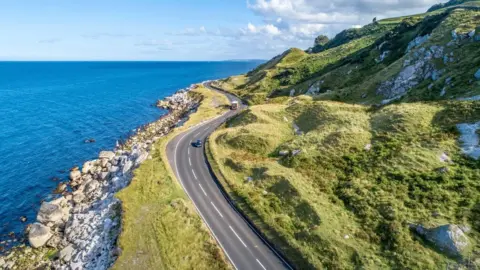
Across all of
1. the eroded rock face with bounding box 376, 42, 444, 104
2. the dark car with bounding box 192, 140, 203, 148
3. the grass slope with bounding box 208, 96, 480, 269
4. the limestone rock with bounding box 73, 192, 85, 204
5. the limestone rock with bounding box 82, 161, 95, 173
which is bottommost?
the limestone rock with bounding box 73, 192, 85, 204

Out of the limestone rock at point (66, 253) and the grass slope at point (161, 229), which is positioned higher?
the grass slope at point (161, 229)

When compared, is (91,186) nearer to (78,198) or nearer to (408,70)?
(78,198)

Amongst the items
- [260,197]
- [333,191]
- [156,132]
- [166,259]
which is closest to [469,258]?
[333,191]

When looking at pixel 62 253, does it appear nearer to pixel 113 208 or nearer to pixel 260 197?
pixel 113 208

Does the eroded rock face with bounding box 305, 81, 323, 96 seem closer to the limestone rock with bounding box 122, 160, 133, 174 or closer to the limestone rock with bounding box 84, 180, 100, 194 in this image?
the limestone rock with bounding box 122, 160, 133, 174

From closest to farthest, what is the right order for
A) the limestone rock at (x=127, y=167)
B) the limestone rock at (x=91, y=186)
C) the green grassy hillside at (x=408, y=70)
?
the limestone rock at (x=127, y=167) < the limestone rock at (x=91, y=186) < the green grassy hillside at (x=408, y=70)

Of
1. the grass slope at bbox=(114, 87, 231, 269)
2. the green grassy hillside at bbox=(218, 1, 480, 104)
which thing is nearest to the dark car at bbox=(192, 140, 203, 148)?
the grass slope at bbox=(114, 87, 231, 269)

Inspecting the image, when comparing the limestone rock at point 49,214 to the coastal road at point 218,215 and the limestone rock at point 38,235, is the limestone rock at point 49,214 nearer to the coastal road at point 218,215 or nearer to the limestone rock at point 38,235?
the limestone rock at point 38,235

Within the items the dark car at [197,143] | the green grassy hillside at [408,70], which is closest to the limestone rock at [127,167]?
the dark car at [197,143]

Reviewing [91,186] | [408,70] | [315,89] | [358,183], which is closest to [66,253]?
[91,186]
